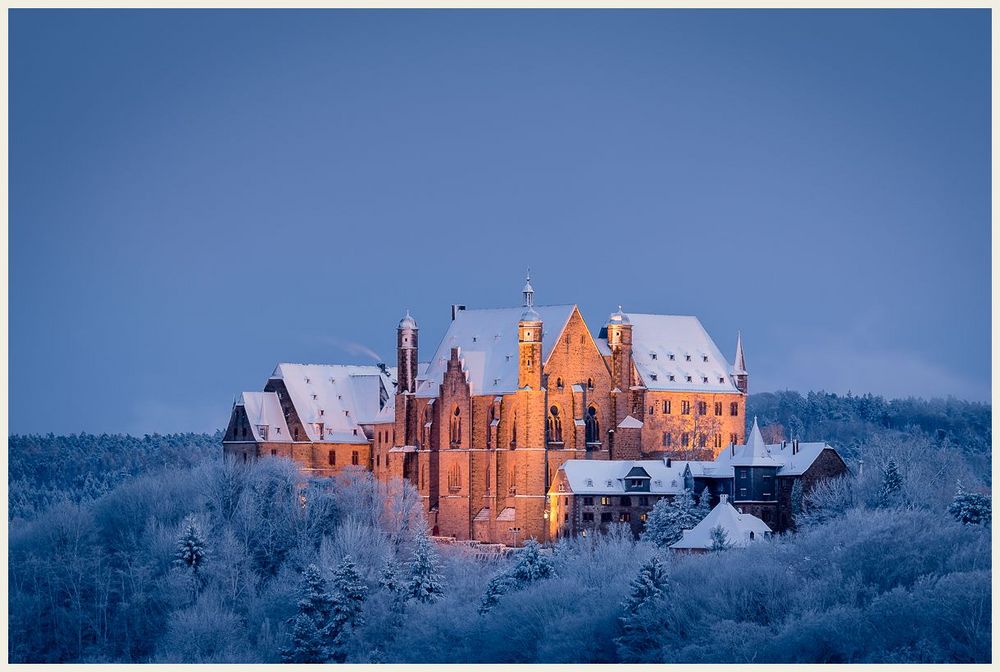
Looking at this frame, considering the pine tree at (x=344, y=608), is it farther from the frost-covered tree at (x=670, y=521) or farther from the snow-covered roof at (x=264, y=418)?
the snow-covered roof at (x=264, y=418)

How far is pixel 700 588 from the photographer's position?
109125 mm

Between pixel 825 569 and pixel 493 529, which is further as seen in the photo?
pixel 493 529

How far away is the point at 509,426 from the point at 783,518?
16.8m

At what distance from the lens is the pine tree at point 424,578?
390 feet

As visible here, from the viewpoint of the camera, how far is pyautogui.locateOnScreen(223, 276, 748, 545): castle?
436ft

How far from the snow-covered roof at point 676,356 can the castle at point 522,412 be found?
7cm

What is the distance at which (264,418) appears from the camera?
145375 mm

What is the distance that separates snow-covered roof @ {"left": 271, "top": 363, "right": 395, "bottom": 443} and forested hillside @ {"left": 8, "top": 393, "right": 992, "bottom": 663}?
21.7ft

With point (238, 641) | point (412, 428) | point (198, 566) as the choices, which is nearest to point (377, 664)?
point (238, 641)

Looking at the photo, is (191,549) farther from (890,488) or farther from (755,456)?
(890,488)

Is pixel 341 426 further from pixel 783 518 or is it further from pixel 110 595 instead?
pixel 783 518

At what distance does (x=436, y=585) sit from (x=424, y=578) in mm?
651

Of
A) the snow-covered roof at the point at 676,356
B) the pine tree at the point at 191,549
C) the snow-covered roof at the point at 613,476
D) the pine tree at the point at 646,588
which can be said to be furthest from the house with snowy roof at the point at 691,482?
the pine tree at the point at 191,549

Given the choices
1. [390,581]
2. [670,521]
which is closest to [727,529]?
[670,521]
